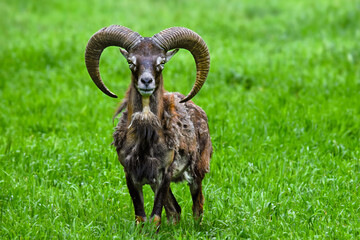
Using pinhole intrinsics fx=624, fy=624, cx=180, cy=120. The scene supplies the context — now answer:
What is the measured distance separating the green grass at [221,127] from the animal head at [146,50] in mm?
1565

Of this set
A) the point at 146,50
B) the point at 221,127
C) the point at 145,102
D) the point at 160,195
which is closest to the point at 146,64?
the point at 146,50

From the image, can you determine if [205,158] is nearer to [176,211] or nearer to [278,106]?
[176,211]

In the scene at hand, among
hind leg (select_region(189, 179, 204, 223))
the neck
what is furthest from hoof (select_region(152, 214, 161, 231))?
the neck

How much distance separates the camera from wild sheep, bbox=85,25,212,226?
6645mm

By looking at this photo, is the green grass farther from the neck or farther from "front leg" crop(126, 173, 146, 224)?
the neck

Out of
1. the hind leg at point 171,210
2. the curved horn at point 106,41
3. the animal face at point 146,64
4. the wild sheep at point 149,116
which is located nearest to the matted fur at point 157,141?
the wild sheep at point 149,116

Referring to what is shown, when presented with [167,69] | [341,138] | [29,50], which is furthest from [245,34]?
[341,138]

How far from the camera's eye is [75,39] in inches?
639

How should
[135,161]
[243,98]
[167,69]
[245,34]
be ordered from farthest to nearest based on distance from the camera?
1. [245,34]
2. [167,69]
3. [243,98]
4. [135,161]

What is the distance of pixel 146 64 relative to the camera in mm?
6523

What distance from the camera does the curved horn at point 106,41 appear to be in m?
6.73

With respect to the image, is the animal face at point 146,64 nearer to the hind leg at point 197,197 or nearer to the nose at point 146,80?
the nose at point 146,80

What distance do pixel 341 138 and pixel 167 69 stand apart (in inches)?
208

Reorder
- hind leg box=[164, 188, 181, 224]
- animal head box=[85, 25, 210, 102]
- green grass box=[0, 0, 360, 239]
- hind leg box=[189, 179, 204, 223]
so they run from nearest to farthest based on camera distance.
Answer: animal head box=[85, 25, 210, 102] → green grass box=[0, 0, 360, 239] → hind leg box=[164, 188, 181, 224] → hind leg box=[189, 179, 204, 223]
